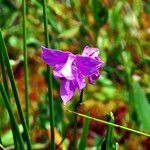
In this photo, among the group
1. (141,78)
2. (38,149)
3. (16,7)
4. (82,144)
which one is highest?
(16,7)

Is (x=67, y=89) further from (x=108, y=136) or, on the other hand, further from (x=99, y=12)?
(x=99, y=12)

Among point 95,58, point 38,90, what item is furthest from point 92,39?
point 95,58

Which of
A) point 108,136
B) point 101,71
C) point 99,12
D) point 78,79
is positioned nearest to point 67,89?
point 78,79

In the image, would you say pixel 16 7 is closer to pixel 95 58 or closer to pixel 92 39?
pixel 92 39

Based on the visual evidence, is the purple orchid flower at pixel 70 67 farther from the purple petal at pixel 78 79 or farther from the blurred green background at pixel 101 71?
the blurred green background at pixel 101 71

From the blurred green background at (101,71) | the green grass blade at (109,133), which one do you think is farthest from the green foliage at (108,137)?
the blurred green background at (101,71)

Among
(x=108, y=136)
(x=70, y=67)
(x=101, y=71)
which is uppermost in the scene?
(x=70, y=67)

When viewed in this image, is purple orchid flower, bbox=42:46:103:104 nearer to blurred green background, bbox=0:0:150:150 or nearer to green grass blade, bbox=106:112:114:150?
green grass blade, bbox=106:112:114:150
